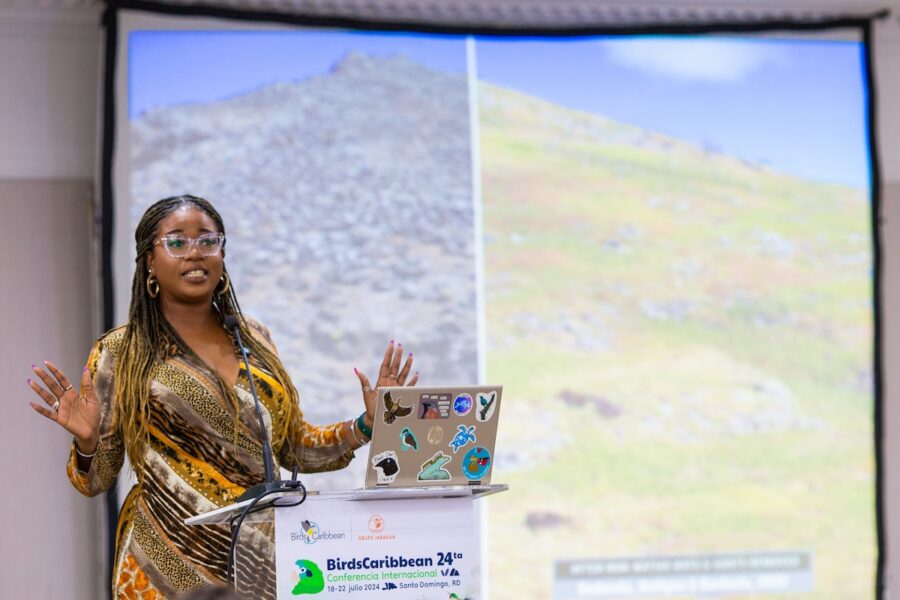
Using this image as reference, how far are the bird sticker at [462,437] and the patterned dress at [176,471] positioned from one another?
1.49 ft

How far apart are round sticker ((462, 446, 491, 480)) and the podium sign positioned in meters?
0.08

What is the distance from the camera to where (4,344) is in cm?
421

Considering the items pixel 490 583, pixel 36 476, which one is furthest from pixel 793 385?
pixel 36 476

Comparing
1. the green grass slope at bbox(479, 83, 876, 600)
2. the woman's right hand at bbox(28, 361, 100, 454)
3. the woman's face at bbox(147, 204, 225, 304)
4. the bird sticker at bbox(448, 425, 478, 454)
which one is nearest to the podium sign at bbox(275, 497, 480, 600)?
the bird sticker at bbox(448, 425, 478, 454)

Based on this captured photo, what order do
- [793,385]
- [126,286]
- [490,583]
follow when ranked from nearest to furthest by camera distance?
[126,286]
[490,583]
[793,385]

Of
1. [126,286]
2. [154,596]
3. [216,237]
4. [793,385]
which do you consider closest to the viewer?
[154,596]

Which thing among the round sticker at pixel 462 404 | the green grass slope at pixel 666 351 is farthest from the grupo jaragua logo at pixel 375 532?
the green grass slope at pixel 666 351

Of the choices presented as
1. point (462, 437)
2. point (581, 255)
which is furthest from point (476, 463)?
point (581, 255)

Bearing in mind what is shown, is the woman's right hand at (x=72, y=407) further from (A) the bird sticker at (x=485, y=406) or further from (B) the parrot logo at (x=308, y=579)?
(A) the bird sticker at (x=485, y=406)

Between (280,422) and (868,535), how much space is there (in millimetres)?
3225

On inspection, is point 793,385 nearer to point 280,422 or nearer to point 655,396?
point 655,396

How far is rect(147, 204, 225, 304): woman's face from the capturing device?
230 centimetres

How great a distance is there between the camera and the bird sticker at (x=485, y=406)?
2041 mm

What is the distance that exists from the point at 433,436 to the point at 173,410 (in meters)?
0.54
